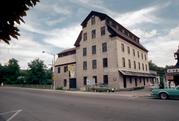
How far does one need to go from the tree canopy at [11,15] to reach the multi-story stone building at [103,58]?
96.2ft

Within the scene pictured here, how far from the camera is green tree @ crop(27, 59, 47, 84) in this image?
2114 inches

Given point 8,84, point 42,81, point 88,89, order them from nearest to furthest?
point 88,89, point 42,81, point 8,84

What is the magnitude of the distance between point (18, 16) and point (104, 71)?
3110 centimetres

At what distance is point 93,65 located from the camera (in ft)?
124

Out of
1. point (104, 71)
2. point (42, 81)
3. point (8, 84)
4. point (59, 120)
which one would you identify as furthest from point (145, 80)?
point (8, 84)

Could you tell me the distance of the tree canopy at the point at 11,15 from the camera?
188 inches

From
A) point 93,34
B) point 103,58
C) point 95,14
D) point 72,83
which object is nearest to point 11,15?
point 103,58

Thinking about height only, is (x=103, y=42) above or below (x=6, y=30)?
above

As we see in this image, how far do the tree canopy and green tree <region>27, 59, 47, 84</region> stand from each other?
50228 mm

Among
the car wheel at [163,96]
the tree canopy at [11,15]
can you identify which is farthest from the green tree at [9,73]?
the tree canopy at [11,15]

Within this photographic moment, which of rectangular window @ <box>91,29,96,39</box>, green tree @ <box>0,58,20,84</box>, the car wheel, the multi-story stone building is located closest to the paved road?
the car wheel

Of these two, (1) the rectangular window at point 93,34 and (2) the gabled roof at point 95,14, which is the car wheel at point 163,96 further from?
(1) the rectangular window at point 93,34

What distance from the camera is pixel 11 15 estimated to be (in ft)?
16.1

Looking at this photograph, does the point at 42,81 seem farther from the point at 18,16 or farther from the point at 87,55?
the point at 18,16
